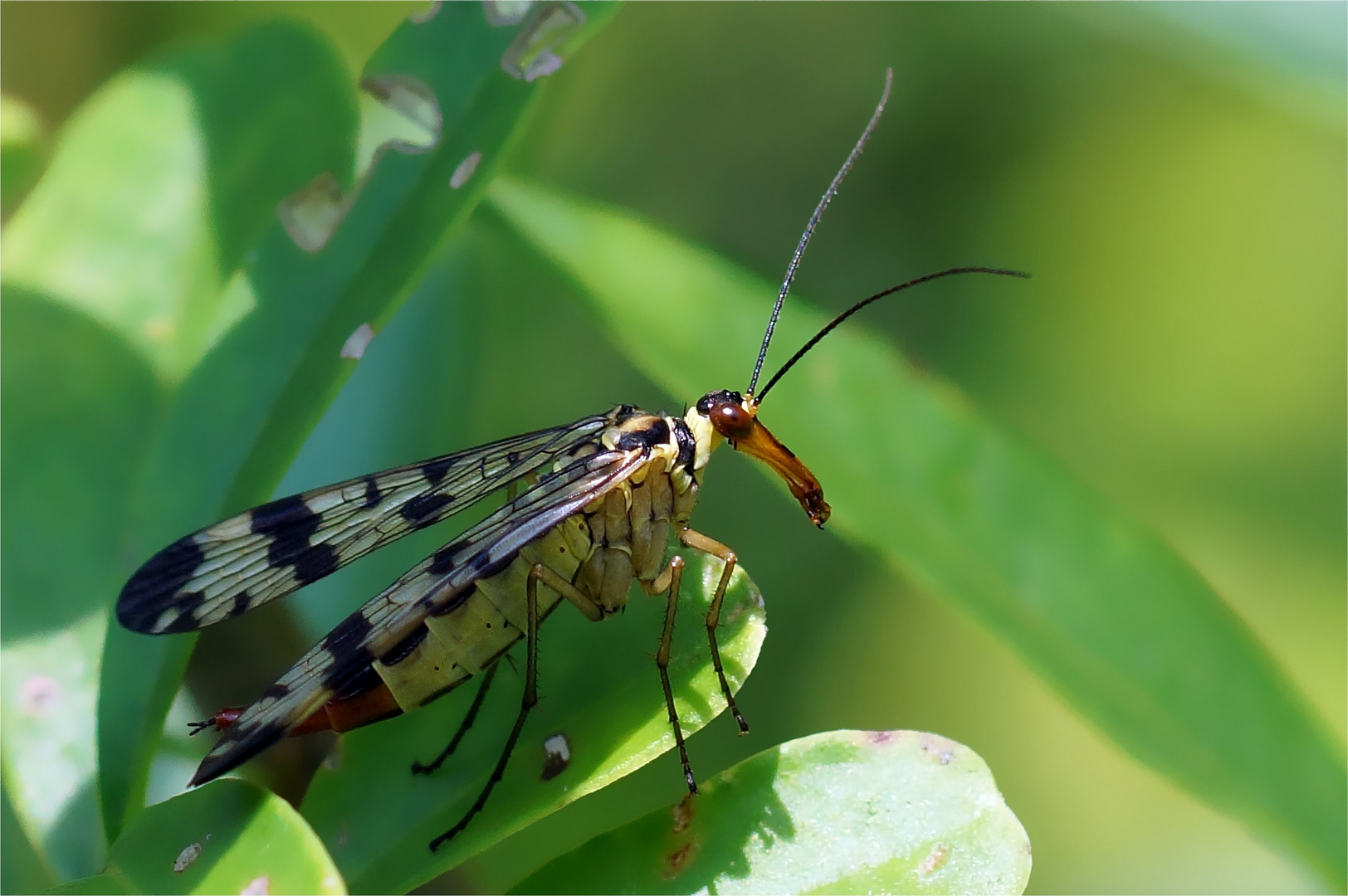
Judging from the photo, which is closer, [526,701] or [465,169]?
[526,701]

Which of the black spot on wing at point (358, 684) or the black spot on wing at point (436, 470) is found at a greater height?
the black spot on wing at point (436, 470)

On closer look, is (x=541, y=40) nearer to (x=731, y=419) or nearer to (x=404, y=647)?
(x=731, y=419)

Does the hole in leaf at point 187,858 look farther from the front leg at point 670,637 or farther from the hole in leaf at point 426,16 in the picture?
the hole in leaf at point 426,16

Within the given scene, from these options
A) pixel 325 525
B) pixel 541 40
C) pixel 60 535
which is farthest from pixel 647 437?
pixel 60 535

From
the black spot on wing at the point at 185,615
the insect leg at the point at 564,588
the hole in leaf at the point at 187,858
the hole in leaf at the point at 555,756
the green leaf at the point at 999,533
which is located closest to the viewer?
the hole in leaf at the point at 187,858

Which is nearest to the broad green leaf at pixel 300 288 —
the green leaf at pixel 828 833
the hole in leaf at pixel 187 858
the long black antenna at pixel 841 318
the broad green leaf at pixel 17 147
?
the broad green leaf at pixel 17 147

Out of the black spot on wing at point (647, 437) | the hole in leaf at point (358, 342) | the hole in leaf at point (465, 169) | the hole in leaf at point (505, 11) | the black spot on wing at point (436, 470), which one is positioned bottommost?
the black spot on wing at point (436, 470)

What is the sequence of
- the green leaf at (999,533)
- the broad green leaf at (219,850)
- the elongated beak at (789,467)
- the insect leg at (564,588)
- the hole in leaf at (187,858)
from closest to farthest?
the broad green leaf at (219,850)
the hole in leaf at (187,858)
the green leaf at (999,533)
the insect leg at (564,588)
the elongated beak at (789,467)
